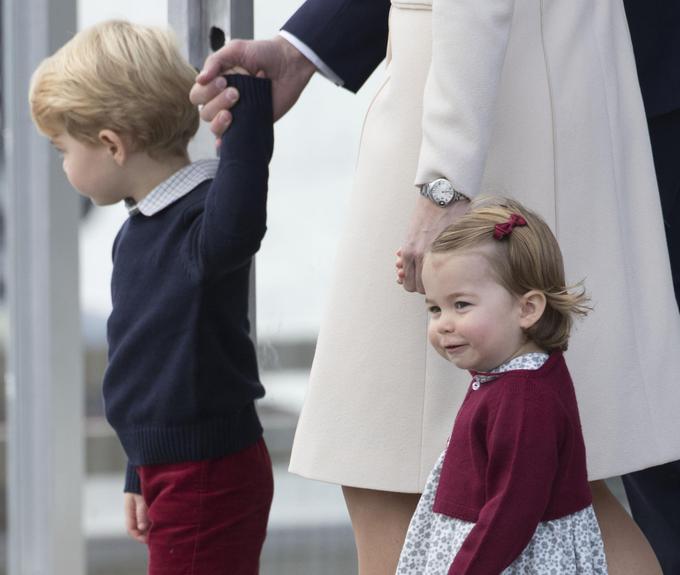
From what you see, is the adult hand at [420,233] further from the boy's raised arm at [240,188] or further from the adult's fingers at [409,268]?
the boy's raised arm at [240,188]

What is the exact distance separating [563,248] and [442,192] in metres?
0.19

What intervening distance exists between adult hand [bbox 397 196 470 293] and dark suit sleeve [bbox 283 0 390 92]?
50cm

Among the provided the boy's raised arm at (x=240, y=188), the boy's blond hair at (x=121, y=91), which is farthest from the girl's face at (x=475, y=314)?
the boy's blond hair at (x=121, y=91)

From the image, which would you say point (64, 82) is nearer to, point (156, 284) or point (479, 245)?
point (156, 284)

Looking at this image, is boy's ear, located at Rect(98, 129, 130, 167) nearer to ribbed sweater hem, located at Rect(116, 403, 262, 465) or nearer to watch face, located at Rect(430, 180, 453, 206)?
ribbed sweater hem, located at Rect(116, 403, 262, 465)

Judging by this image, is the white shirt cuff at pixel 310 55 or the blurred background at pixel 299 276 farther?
the blurred background at pixel 299 276

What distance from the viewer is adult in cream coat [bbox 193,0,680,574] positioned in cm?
185

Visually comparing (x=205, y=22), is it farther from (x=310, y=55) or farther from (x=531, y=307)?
(x=531, y=307)

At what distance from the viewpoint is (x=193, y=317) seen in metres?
2.21

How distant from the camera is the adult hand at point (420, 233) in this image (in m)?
1.77

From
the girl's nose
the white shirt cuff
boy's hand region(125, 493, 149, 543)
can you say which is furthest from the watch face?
boy's hand region(125, 493, 149, 543)

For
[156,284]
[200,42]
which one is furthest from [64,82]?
[200,42]

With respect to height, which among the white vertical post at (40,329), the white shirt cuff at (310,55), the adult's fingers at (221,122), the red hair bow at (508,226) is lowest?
the white vertical post at (40,329)

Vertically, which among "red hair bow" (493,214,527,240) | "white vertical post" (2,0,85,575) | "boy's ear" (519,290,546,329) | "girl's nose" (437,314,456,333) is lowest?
"white vertical post" (2,0,85,575)
